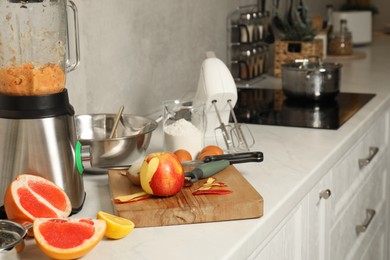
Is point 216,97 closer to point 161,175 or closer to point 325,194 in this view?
point 325,194

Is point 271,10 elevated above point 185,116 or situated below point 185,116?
above

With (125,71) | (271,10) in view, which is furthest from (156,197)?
(271,10)

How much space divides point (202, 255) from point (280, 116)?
111 cm

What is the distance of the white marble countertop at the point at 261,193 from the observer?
1.19 meters

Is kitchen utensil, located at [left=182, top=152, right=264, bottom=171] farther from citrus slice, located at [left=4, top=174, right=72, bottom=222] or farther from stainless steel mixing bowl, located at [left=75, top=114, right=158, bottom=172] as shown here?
citrus slice, located at [left=4, top=174, right=72, bottom=222]

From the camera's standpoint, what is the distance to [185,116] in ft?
5.81

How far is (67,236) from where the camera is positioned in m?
1.15

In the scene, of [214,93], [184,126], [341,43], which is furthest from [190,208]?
[341,43]

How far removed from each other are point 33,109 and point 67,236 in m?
0.25

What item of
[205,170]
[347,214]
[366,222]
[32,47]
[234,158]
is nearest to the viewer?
[32,47]

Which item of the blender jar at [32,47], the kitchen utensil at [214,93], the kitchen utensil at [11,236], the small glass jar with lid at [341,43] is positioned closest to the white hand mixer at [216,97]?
the kitchen utensil at [214,93]

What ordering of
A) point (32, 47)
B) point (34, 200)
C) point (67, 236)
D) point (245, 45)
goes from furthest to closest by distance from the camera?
point (245, 45)
point (32, 47)
point (34, 200)
point (67, 236)

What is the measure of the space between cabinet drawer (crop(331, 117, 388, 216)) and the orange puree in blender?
0.84m

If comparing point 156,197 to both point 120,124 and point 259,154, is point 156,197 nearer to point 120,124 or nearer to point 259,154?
point 259,154
